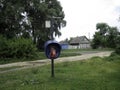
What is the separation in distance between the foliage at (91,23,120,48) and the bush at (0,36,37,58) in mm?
48909

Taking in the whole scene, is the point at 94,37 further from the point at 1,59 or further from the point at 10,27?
the point at 1,59

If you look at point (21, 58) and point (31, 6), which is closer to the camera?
point (21, 58)

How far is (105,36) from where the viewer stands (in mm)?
84625

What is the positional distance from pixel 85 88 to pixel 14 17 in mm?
28726

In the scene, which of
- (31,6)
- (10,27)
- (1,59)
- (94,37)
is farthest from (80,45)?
(1,59)

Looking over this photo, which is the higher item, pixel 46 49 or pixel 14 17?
pixel 14 17

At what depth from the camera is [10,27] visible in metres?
39.1

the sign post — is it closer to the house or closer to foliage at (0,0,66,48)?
foliage at (0,0,66,48)

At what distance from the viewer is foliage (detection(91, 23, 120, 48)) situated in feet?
267

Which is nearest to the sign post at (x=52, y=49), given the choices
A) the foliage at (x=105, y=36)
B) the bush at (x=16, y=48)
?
the bush at (x=16, y=48)

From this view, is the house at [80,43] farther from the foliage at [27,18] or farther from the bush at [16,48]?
the bush at [16,48]

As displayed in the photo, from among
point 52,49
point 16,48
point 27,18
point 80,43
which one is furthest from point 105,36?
point 52,49

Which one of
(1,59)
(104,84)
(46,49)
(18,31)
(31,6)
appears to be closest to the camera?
(104,84)

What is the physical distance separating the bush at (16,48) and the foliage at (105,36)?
48909 mm
